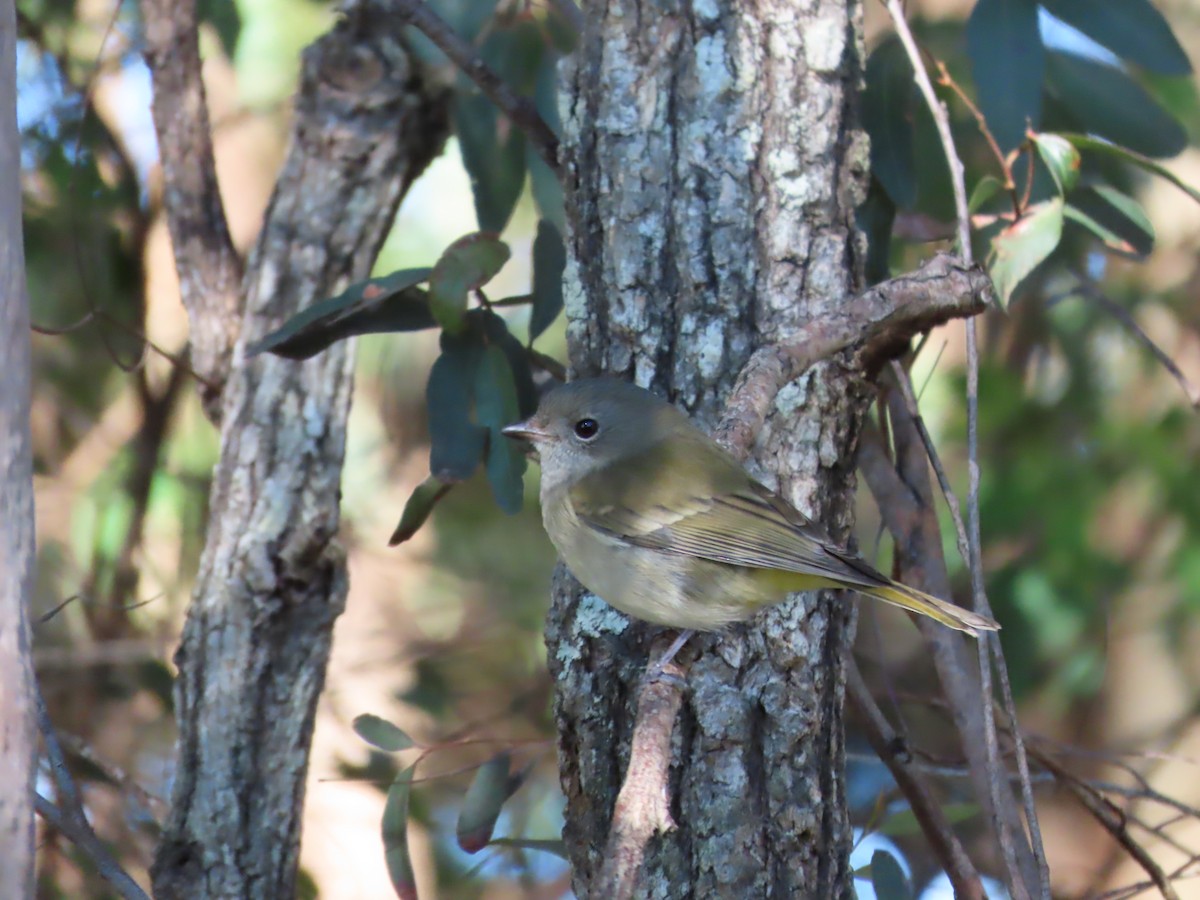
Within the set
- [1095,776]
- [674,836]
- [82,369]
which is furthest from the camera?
[1095,776]

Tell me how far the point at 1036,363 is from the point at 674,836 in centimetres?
459

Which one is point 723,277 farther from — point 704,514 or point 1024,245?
point 1024,245

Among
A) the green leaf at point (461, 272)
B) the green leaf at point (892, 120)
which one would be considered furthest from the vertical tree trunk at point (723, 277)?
the green leaf at point (892, 120)

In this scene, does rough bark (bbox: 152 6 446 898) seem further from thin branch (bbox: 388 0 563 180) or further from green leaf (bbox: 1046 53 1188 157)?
green leaf (bbox: 1046 53 1188 157)

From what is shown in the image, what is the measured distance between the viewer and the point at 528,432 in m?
3.40

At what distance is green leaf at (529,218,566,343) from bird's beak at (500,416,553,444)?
0.45 meters

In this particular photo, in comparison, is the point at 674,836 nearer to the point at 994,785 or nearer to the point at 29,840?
the point at 994,785

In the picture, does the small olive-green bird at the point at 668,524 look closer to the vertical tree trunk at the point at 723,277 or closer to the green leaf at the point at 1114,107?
the vertical tree trunk at the point at 723,277

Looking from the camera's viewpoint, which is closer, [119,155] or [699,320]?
[699,320]

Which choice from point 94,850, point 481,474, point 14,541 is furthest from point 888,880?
point 481,474

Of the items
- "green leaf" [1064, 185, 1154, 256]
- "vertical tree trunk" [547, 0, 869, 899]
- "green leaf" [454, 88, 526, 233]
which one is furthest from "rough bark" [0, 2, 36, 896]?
"green leaf" [1064, 185, 1154, 256]

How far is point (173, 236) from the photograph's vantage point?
3918 mm

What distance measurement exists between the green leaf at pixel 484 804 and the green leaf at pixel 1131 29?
2.68m

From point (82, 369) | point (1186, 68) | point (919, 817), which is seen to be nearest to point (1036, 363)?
point (1186, 68)
